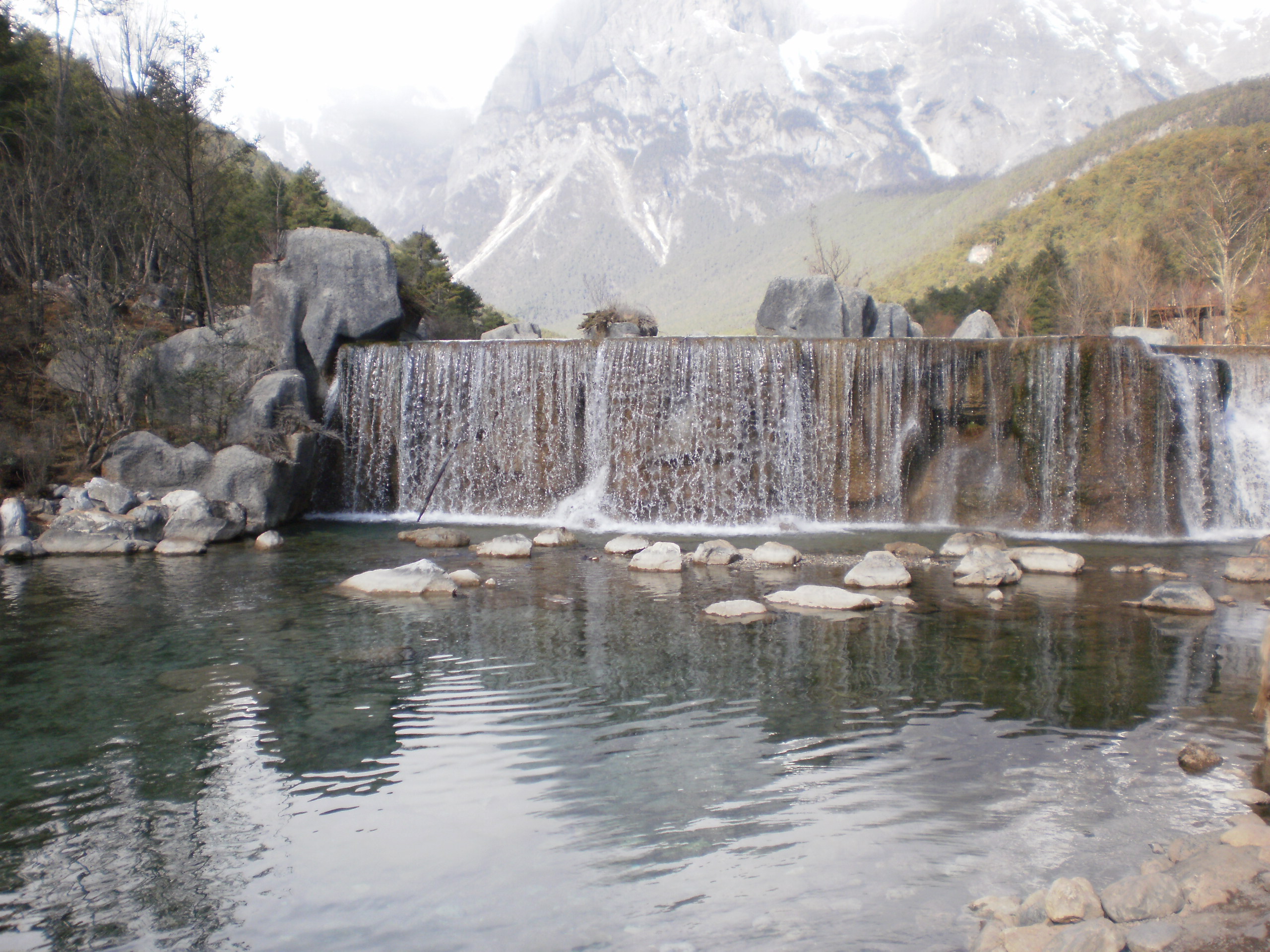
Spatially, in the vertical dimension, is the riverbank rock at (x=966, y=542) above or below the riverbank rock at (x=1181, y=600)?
above

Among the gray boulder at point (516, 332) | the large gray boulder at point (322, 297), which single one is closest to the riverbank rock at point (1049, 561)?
the large gray boulder at point (322, 297)

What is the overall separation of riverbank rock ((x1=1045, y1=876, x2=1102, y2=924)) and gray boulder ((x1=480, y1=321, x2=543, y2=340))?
2127 centimetres

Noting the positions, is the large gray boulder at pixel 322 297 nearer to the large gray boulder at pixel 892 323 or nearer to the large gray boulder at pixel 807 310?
the large gray boulder at pixel 807 310

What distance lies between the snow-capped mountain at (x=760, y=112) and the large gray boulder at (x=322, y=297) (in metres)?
106

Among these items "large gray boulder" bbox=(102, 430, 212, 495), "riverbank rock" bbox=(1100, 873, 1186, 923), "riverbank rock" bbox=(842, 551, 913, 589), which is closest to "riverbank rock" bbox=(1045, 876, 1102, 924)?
"riverbank rock" bbox=(1100, 873, 1186, 923)

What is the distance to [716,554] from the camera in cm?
1193

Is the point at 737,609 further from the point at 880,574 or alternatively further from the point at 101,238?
the point at 101,238

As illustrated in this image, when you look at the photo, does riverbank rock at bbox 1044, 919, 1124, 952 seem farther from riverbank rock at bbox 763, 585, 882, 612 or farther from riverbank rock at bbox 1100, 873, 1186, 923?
riverbank rock at bbox 763, 585, 882, 612

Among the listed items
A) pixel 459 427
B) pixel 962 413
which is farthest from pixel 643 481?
pixel 962 413

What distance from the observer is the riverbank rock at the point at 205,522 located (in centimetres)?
1331

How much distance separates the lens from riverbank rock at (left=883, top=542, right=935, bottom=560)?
12.3 metres

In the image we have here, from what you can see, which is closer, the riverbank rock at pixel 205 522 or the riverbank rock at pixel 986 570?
the riverbank rock at pixel 986 570

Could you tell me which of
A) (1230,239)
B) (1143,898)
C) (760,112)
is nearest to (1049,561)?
(1143,898)

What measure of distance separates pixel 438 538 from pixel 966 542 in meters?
8.05
